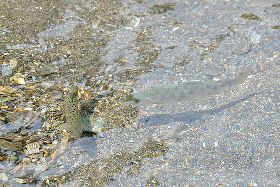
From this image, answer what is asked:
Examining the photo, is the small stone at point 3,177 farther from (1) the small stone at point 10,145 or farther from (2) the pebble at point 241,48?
(2) the pebble at point 241,48

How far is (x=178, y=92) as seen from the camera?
428 cm

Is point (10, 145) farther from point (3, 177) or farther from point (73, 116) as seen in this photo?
point (73, 116)

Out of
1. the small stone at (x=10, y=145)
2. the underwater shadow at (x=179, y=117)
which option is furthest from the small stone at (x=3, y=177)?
the underwater shadow at (x=179, y=117)

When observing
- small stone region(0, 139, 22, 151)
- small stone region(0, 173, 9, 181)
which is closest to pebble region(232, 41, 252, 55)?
small stone region(0, 139, 22, 151)

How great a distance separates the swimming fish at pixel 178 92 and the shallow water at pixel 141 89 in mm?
138

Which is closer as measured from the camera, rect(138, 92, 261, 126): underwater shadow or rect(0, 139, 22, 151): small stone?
rect(0, 139, 22, 151): small stone

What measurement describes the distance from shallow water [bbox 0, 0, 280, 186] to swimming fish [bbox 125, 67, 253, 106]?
14 cm

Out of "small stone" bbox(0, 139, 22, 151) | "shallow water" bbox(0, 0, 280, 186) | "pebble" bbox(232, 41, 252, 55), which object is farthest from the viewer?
"pebble" bbox(232, 41, 252, 55)

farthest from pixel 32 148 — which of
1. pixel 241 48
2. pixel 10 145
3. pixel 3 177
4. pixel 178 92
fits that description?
pixel 241 48

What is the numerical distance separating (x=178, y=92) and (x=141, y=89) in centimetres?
74

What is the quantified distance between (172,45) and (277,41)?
243cm

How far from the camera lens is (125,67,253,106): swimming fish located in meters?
4.22

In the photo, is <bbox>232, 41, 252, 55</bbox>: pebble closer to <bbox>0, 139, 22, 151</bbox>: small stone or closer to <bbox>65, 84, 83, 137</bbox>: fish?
<bbox>65, 84, 83, 137</bbox>: fish

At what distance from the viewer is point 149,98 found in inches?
167
